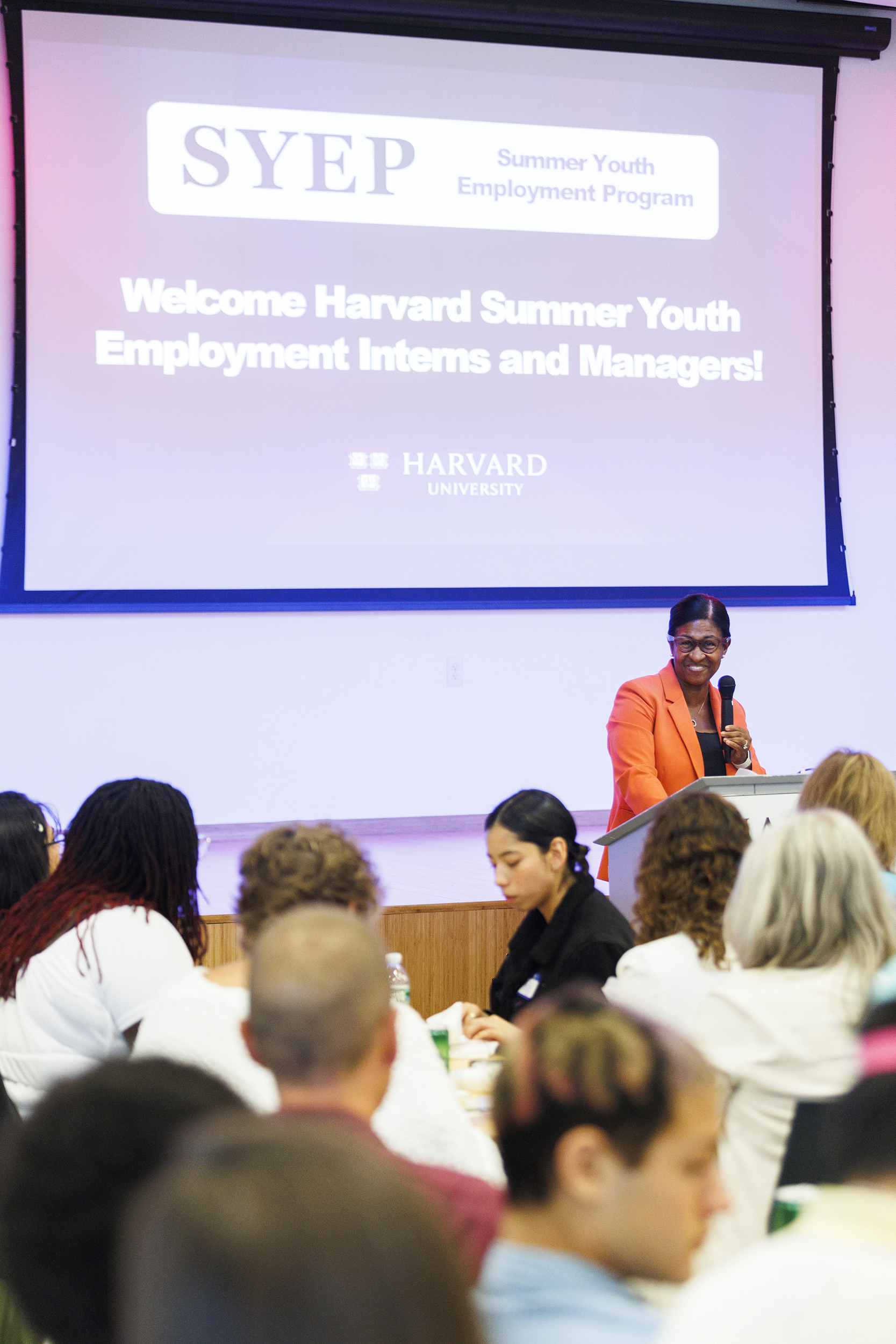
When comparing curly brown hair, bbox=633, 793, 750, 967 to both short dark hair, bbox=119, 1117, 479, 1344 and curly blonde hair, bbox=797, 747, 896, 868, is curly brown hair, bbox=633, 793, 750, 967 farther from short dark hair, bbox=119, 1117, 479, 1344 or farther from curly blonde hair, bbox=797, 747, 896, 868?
short dark hair, bbox=119, 1117, 479, 1344

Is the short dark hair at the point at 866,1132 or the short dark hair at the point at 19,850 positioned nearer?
the short dark hair at the point at 866,1132

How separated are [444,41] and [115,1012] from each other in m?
5.18

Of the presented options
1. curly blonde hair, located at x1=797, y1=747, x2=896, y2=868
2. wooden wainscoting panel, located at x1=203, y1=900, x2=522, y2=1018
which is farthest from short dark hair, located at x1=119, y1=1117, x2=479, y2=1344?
wooden wainscoting panel, located at x1=203, y1=900, x2=522, y2=1018

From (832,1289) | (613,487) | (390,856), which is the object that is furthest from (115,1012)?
(613,487)

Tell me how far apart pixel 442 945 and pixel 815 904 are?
1.87 metres

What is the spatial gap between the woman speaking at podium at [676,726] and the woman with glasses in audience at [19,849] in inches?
68.8

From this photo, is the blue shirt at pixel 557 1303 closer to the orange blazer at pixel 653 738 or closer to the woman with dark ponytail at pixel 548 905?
the woman with dark ponytail at pixel 548 905

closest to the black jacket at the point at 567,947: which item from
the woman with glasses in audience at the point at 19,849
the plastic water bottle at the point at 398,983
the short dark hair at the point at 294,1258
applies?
the plastic water bottle at the point at 398,983

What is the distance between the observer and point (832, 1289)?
2.11 feet

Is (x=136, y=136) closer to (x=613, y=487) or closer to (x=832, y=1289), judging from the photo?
(x=613, y=487)

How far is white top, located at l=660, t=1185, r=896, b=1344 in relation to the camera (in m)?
0.63

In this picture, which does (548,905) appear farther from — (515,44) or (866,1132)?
(515,44)

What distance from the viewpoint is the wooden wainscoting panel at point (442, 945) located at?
3.41 meters

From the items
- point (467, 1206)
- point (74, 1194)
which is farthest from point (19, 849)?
point (74, 1194)
